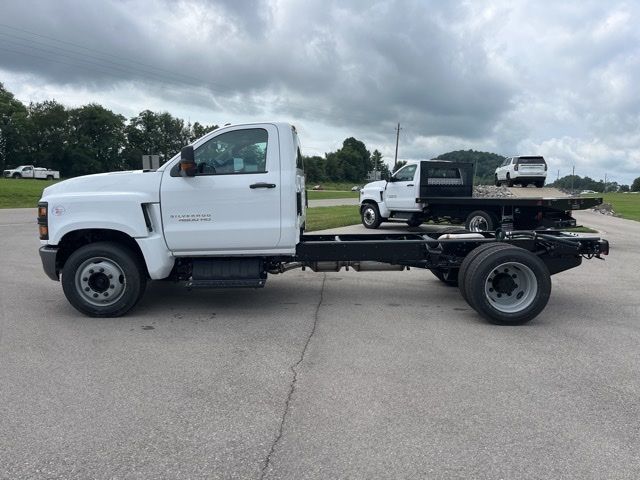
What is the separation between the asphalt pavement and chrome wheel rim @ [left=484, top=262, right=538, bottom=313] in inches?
12.6

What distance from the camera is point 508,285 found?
588 centimetres

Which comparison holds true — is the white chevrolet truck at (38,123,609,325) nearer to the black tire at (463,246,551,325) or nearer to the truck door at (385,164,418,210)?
the black tire at (463,246,551,325)

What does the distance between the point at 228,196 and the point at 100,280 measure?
1.80 meters

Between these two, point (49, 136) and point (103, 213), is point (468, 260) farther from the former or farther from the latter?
point (49, 136)

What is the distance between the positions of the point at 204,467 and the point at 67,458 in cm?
82

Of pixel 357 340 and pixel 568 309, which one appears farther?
pixel 568 309

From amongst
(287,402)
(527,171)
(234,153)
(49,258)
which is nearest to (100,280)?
(49,258)

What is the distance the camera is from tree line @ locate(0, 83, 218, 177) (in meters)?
87.1

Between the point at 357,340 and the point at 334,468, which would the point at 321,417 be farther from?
the point at 357,340

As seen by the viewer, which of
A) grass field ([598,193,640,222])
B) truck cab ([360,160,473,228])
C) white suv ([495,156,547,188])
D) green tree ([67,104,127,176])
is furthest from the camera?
green tree ([67,104,127,176])

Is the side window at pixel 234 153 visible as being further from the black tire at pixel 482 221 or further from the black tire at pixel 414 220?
the black tire at pixel 414 220

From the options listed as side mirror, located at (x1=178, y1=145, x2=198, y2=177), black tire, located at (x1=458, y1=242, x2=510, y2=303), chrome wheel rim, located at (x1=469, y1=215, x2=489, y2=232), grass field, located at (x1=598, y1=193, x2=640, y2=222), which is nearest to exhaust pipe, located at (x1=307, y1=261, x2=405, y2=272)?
black tire, located at (x1=458, y1=242, x2=510, y2=303)

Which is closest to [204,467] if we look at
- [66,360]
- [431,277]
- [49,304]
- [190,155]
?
[66,360]

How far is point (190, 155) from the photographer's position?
18.2 ft
